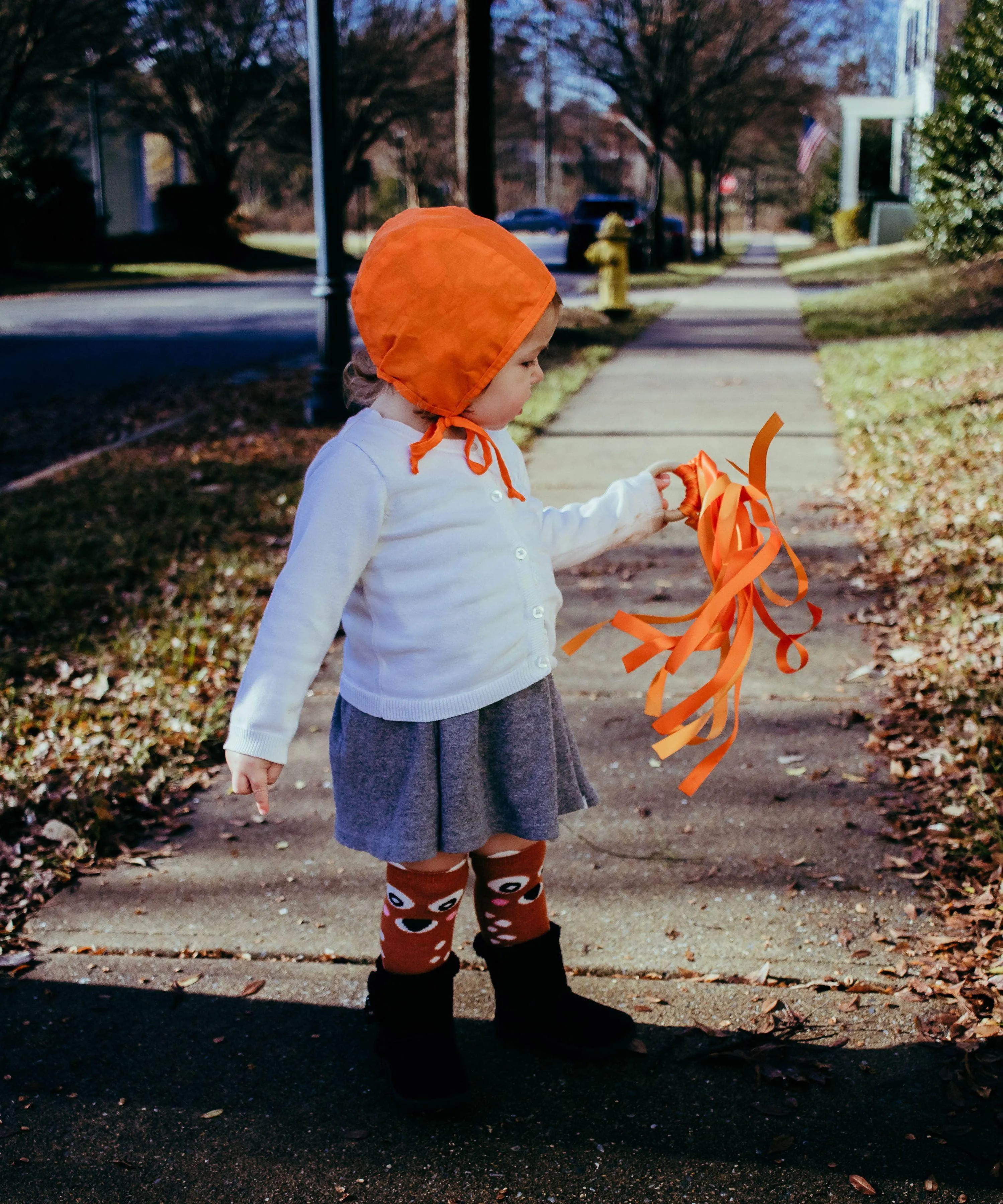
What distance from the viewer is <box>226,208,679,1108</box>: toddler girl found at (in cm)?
192

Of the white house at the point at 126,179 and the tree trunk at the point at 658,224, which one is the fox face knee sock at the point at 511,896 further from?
the white house at the point at 126,179

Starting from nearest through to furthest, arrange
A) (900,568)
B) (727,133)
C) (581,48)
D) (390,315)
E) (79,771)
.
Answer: (390,315), (79,771), (900,568), (581,48), (727,133)

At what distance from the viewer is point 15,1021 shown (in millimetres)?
2416

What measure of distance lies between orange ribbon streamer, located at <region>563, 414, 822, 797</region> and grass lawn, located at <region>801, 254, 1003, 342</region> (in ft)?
34.7

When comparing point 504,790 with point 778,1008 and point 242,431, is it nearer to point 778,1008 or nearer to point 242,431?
point 778,1008

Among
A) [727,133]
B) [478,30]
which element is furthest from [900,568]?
[727,133]

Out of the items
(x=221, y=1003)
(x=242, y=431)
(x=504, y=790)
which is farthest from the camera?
(x=242, y=431)

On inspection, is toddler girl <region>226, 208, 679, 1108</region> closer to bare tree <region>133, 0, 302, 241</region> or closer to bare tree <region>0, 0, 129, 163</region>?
bare tree <region>0, 0, 129, 163</region>

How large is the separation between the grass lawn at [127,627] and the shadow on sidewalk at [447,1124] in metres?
0.65

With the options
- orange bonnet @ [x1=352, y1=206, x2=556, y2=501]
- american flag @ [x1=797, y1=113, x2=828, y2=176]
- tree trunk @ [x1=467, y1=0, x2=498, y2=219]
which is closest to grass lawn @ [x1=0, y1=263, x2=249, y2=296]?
Result: tree trunk @ [x1=467, y1=0, x2=498, y2=219]

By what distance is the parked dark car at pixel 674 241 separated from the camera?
34.0 meters

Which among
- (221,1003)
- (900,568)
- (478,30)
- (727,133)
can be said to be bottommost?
(221,1003)

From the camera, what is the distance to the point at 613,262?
1448 centimetres

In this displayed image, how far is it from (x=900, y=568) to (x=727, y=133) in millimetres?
40385
